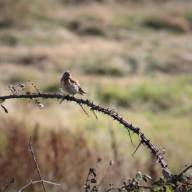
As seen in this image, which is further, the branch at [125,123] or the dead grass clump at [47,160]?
the dead grass clump at [47,160]

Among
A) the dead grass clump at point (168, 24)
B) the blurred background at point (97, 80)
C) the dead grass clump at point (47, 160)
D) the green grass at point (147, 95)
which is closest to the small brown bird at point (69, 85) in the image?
the blurred background at point (97, 80)

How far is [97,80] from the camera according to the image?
2141 cm

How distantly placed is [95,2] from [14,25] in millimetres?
9553

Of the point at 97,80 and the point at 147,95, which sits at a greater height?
the point at 97,80

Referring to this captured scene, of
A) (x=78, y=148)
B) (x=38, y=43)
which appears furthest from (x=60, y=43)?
(x=78, y=148)

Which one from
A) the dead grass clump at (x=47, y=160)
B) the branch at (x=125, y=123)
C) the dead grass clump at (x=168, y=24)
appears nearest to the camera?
the branch at (x=125, y=123)

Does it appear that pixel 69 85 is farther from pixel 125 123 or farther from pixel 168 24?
pixel 168 24

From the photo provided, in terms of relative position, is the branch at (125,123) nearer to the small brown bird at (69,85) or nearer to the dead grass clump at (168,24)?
the small brown bird at (69,85)

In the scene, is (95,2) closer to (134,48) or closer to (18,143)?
(134,48)

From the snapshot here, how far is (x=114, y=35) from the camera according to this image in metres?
33.4

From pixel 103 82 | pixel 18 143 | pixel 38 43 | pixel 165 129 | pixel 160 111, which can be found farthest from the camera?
pixel 38 43

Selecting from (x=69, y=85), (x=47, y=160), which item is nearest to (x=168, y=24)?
(x=47, y=160)

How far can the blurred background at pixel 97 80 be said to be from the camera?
703 cm

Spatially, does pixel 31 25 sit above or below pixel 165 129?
above
